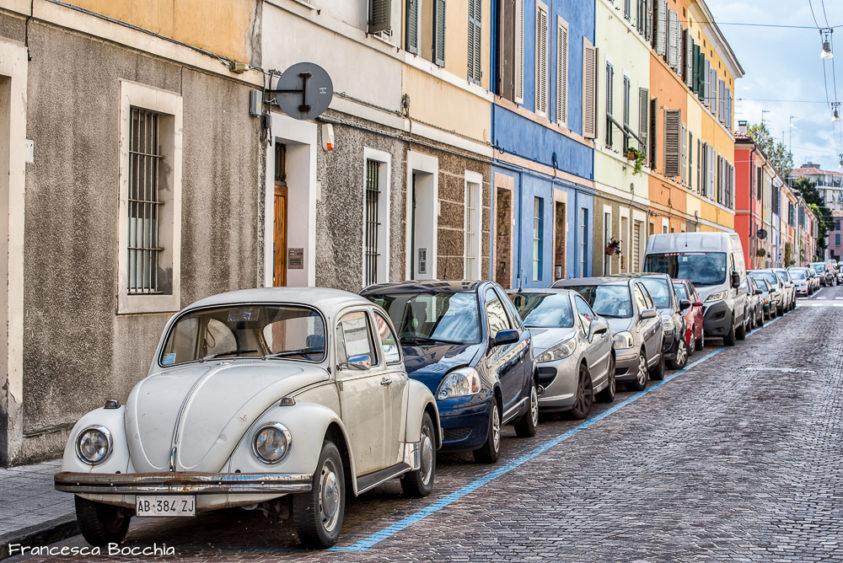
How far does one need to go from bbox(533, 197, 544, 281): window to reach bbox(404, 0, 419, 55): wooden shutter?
828cm

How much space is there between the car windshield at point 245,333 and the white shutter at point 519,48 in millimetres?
17063

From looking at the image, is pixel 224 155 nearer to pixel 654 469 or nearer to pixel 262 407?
pixel 654 469

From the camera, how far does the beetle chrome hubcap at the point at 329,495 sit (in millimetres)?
7043

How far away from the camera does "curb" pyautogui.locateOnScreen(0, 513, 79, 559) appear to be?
282 inches

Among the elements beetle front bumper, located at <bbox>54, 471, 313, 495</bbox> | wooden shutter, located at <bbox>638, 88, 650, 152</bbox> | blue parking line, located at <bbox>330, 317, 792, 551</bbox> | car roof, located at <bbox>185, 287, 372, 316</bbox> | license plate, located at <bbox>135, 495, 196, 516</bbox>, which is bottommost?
blue parking line, located at <bbox>330, 317, 792, 551</bbox>

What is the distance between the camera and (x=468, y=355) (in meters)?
10.5

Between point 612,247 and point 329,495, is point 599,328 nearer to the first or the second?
point 329,495

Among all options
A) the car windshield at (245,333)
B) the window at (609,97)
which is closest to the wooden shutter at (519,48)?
the window at (609,97)

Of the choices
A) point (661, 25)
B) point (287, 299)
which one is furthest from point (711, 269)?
point (287, 299)

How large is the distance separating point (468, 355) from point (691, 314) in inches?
554

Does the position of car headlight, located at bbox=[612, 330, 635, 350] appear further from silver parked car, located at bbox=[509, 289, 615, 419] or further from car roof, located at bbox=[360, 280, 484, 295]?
Result: car roof, located at bbox=[360, 280, 484, 295]

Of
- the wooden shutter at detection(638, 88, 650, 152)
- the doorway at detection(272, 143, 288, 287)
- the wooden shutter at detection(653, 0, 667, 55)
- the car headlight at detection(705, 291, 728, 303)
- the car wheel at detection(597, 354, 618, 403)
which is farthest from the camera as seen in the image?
the wooden shutter at detection(653, 0, 667, 55)

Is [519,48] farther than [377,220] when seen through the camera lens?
Yes

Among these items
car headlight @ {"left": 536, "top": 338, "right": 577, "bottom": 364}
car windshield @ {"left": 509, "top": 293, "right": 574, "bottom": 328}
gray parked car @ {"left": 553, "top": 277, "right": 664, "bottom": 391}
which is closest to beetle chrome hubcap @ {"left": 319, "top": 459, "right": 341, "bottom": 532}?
car headlight @ {"left": 536, "top": 338, "right": 577, "bottom": 364}
